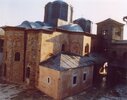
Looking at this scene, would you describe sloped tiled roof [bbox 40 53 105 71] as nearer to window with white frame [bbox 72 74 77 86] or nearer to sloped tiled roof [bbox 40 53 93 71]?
sloped tiled roof [bbox 40 53 93 71]

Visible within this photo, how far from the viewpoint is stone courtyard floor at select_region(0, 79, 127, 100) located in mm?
16656

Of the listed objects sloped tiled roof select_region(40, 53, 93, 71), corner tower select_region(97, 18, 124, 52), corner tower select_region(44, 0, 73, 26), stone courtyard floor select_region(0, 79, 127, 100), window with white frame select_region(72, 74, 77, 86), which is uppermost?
corner tower select_region(44, 0, 73, 26)

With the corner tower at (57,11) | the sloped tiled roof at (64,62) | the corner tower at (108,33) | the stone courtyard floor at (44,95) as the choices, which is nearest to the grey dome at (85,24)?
the corner tower at (108,33)

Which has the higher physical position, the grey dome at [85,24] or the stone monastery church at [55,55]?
the grey dome at [85,24]

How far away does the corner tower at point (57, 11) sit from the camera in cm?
2450

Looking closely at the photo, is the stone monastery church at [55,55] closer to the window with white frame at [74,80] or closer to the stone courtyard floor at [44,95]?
the window with white frame at [74,80]

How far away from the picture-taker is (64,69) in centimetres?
1631

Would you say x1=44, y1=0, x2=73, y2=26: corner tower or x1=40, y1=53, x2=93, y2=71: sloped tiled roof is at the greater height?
x1=44, y1=0, x2=73, y2=26: corner tower

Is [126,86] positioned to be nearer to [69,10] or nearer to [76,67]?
[76,67]

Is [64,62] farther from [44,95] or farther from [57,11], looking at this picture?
[57,11]

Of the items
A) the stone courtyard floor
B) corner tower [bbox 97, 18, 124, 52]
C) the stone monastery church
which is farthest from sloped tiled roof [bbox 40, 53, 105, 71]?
corner tower [bbox 97, 18, 124, 52]

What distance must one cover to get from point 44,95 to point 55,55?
4.64 metres

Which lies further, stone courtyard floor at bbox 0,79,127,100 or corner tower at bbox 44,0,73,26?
corner tower at bbox 44,0,73,26

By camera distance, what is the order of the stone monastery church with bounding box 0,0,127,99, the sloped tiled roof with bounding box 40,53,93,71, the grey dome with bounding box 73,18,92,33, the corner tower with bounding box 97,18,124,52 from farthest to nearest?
the grey dome with bounding box 73,18,92,33, the corner tower with bounding box 97,18,124,52, the stone monastery church with bounding box 0,0,127,99, the sloped tiled roof with bounding box 40,53,93,71
